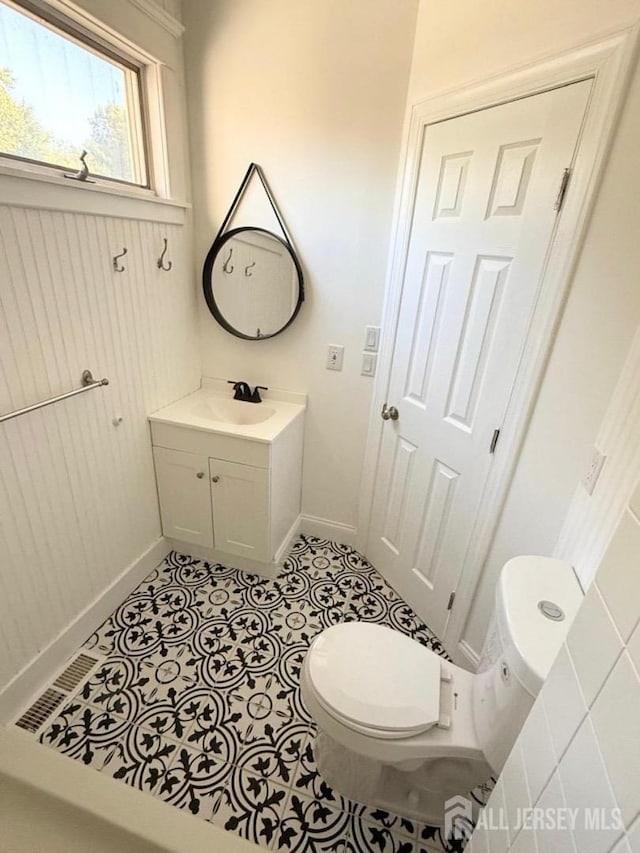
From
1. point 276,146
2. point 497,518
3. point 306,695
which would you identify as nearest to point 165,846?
point 306,695

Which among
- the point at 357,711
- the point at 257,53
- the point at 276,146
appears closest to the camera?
the point at 357,711

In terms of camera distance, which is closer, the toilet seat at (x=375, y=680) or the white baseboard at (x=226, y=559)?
the toilet seat at (x=375, y=680)

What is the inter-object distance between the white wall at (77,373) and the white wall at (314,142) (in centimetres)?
16

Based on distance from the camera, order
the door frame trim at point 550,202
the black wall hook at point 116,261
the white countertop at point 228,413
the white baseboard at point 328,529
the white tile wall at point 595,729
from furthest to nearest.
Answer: the white baseboard at point 328,529, the white countertop at point 228,413, the black wall hook at point 116,261, the door frame trim at point 550,202, the white tile wall at point 595,729

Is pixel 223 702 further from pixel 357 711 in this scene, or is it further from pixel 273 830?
pixel 357 711

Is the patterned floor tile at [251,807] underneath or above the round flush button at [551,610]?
underneath

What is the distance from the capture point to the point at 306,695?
112cm

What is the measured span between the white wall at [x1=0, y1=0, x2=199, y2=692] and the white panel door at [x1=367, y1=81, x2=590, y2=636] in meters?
1.08

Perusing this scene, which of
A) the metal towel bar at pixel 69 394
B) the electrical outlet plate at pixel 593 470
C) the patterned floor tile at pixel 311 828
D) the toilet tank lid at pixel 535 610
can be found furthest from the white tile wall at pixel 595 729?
the metal towel bar at pixel 69 394

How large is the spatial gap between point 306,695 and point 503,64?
1921mm

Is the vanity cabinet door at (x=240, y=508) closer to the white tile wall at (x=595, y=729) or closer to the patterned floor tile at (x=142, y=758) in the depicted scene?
the patterned floor tile at (x=142, y=758)

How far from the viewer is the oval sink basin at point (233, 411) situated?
2.04 meters

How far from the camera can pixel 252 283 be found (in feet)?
6.25

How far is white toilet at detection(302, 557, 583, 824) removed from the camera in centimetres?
94
